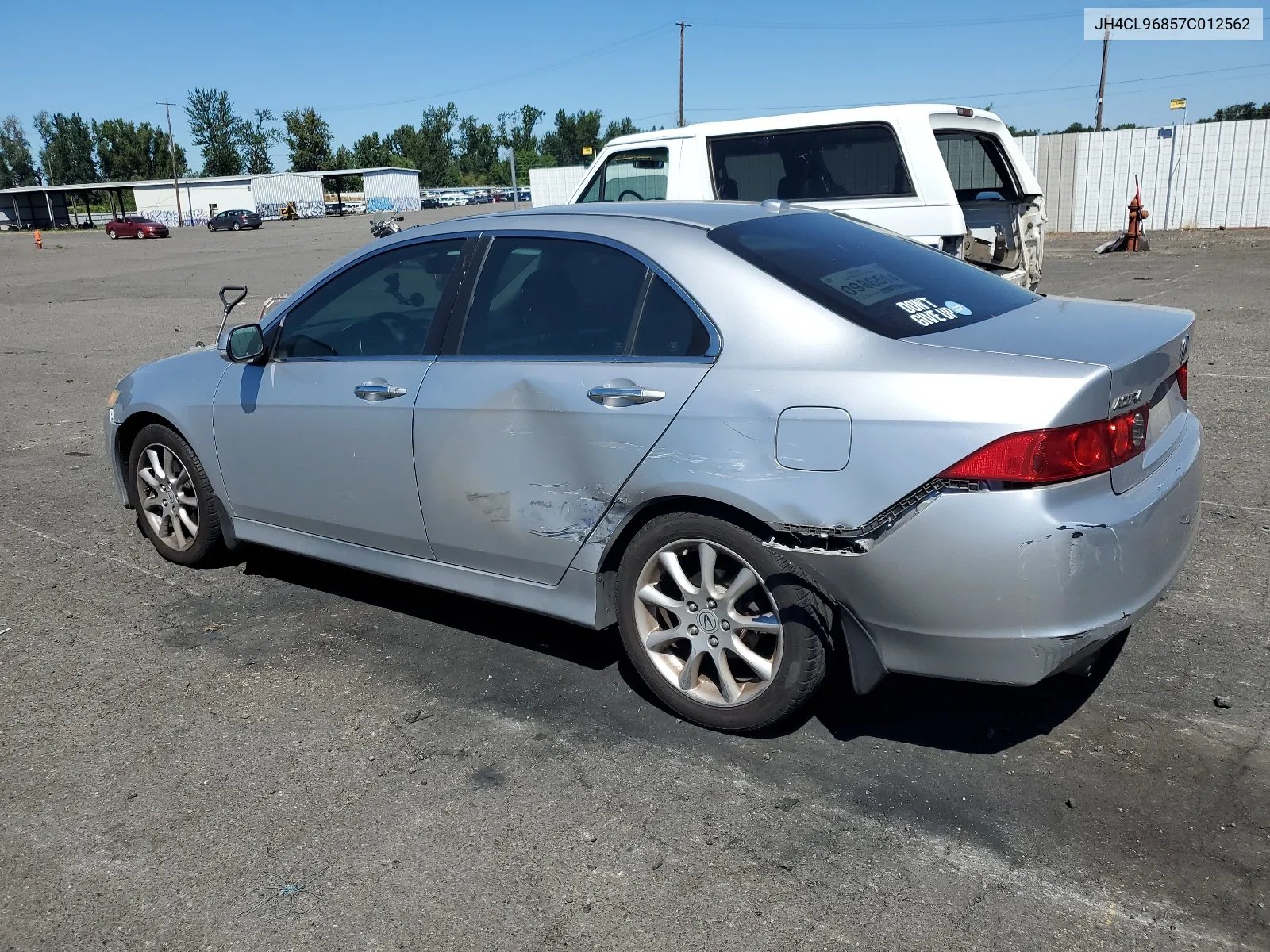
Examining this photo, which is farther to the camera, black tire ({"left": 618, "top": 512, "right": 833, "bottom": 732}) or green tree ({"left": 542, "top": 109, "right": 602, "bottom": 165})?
green tree ({"left": 542, "top": 109, "right": 602, "bottom": 165})

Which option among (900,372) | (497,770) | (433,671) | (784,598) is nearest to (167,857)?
(497,770)

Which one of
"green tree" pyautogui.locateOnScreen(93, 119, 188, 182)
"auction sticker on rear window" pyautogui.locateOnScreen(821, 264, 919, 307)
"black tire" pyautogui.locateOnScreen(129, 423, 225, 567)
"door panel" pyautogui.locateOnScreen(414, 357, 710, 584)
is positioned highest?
"green tree" pyautogui.locateOnScreen(93, 119, 188, 182)

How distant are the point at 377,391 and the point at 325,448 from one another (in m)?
0.40

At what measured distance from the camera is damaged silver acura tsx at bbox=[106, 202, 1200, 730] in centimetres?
284

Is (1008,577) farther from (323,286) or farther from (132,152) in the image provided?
(132,152)

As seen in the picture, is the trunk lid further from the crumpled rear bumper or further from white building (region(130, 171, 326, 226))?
white building (region(130, 171, 326, 226))

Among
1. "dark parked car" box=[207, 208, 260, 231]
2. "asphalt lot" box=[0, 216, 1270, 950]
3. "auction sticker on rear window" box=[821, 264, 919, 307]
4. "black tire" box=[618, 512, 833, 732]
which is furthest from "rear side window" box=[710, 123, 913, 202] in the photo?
"dark parked car" box=[207, 208, 260, 231]

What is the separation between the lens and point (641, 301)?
11.5 feet

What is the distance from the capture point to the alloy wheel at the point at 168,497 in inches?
199

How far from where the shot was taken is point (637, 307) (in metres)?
3.52

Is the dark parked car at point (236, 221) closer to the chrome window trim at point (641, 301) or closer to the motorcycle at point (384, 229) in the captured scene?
the motorcycle at point (384, 229)

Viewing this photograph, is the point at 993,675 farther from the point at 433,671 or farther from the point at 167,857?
the point at 167,857

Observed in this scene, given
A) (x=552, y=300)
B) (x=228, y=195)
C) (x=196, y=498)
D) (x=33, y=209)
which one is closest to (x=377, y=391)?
(x=552, y=300)

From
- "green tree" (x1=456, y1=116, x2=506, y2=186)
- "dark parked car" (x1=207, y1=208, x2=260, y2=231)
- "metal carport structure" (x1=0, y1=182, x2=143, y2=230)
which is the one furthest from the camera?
"green tree" (x1=456, y1=116, x2=506, y2=186)
